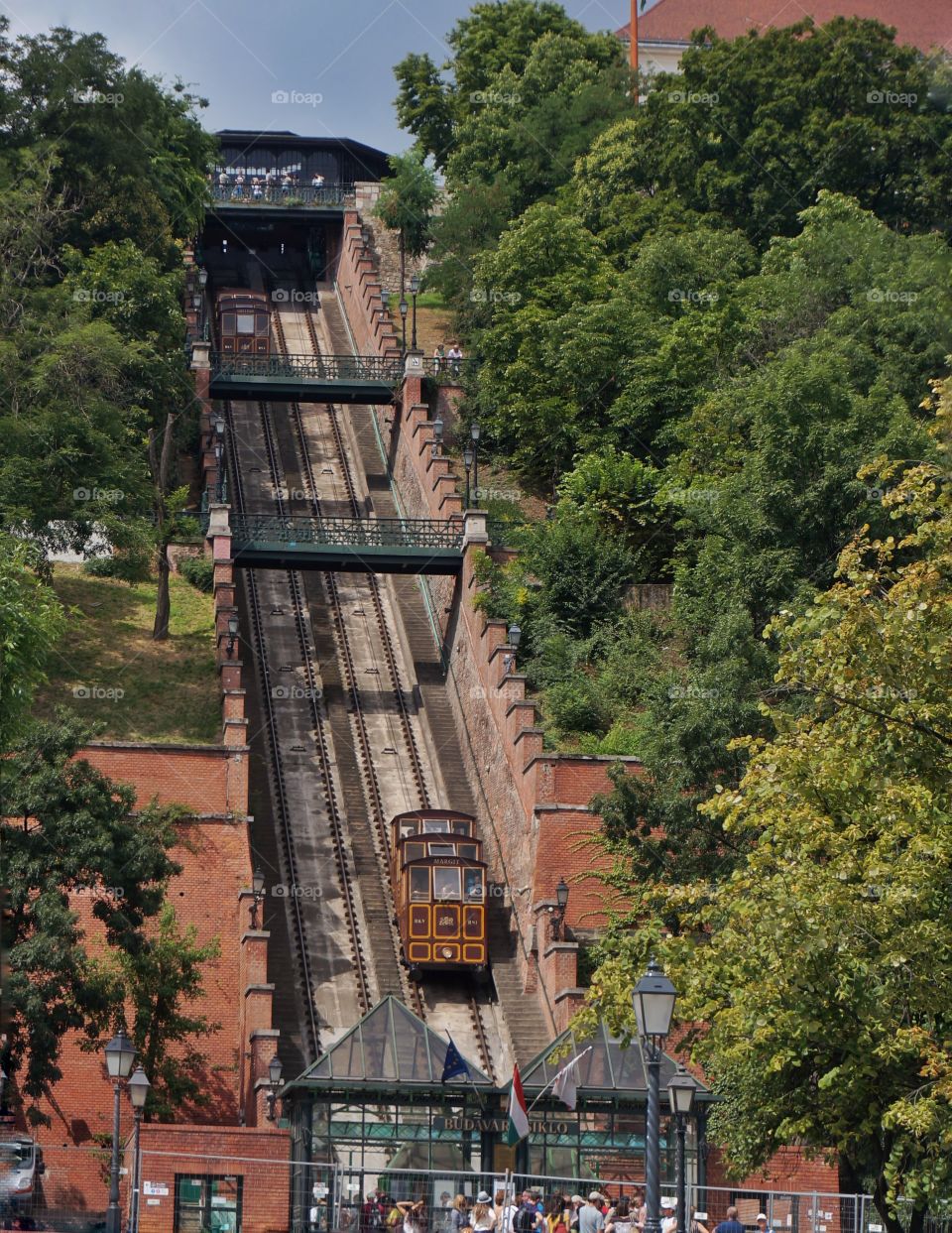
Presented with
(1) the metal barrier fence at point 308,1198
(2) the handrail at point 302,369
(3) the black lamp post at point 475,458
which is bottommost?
(1) the metal barrier fence at point 308,1198

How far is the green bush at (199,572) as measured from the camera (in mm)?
58281

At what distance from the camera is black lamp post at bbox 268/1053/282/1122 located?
4059cm

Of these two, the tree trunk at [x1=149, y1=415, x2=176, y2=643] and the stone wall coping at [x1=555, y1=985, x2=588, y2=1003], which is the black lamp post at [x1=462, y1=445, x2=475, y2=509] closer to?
the tree trunk at [x1=149, y1=415, x2=176, y2=643]

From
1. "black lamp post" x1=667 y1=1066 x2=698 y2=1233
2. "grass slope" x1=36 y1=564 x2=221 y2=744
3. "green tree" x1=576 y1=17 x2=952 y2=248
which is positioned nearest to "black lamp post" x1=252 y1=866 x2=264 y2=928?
"grass slope" x1=36 y1=564 x2=221 y2=744

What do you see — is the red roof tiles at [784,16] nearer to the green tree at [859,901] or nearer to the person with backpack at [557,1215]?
the green tree at [859,901]

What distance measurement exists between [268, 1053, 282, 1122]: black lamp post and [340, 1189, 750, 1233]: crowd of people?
1050 centimetres

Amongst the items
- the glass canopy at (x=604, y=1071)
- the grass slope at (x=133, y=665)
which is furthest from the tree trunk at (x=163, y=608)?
the glass canopy at (x=604, y=1071)

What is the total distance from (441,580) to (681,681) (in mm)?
11660

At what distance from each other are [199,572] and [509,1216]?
3257 cm

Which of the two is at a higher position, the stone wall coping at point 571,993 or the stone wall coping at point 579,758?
the stone wall coping at point 579,758

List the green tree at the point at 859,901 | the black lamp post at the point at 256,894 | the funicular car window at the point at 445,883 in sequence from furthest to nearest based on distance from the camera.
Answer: the funicular car window at the point at 445,883 < the black lamp post at the point at 256,894 < the green tree at the point at 859,901

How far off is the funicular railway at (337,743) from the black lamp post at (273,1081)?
197 centimetres

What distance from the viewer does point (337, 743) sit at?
54.8m

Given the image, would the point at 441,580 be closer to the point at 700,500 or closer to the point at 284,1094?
the point at 700,500
